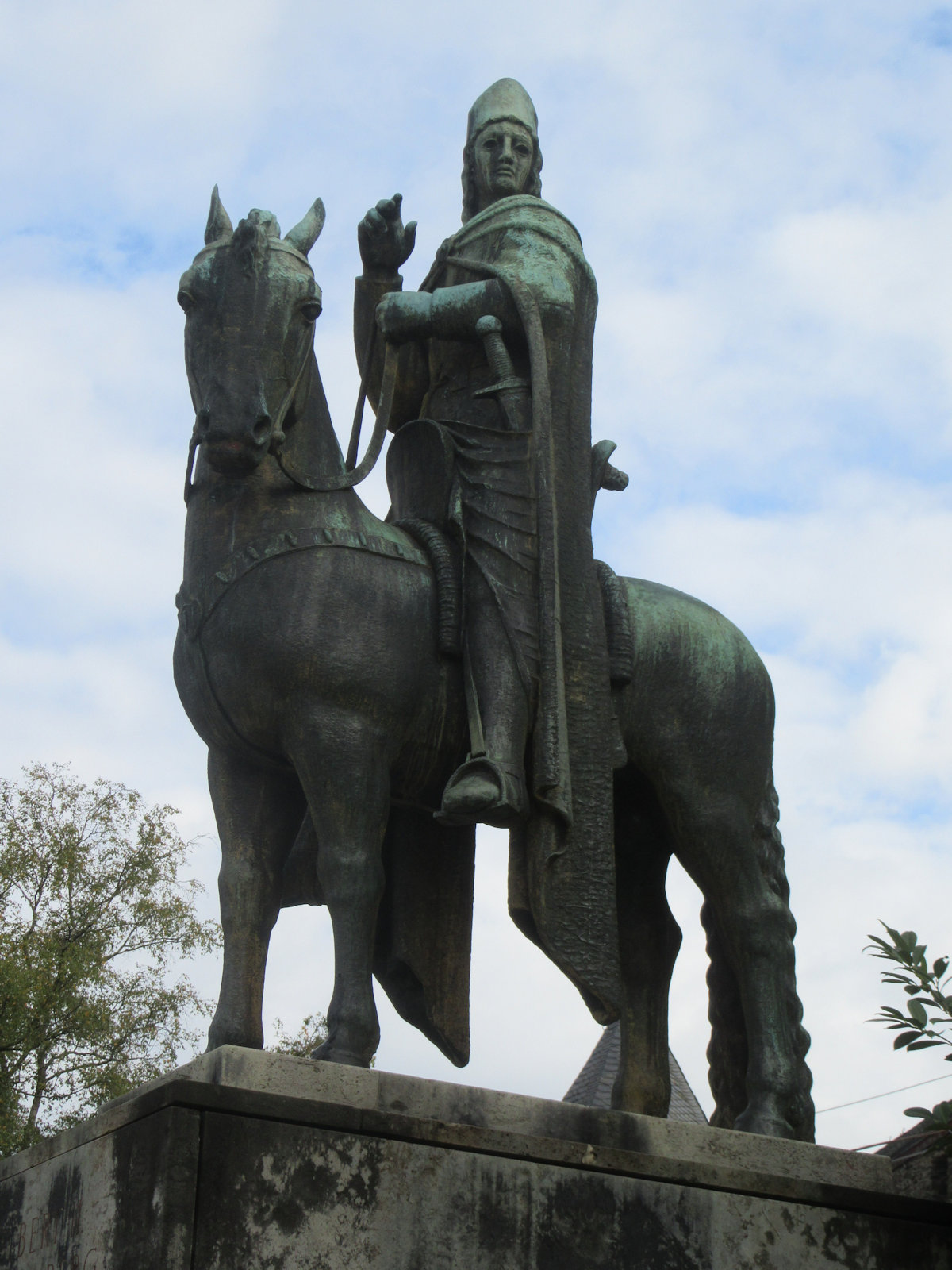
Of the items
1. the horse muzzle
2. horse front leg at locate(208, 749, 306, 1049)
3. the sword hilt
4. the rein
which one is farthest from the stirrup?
the sword hilt

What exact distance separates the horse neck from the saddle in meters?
0.32

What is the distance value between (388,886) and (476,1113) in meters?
1.42

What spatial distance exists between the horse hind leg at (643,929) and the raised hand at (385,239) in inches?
95.5

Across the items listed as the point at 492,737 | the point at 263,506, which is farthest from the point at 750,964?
the point at 263,506

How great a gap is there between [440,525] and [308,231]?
1.29m

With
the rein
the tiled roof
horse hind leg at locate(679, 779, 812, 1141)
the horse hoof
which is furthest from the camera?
the tiled roof

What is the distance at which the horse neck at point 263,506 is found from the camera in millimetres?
6340

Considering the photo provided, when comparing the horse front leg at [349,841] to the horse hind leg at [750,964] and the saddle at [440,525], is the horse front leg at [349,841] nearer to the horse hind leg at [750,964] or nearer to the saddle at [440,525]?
the saddle at [440,525]

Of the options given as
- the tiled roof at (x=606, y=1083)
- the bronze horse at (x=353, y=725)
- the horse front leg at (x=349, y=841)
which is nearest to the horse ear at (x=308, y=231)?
the bronze horse at (x=353, y=725)

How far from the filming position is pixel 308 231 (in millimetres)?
6723

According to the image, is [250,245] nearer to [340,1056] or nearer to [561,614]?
[561,614]

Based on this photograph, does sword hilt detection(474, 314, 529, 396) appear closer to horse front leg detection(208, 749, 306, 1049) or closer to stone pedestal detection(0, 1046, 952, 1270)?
horse front leg detection(208, 749, 306, 1049)

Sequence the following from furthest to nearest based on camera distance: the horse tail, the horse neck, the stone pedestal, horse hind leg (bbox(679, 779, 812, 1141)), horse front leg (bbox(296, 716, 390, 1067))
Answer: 1. the horse tail
2. horse hind leg (bbox(679, 779, 812, 1141))
3. the horse neck
4. horse front leg (bbox(296, 716, 390, 1067))
5. the stone pedestal

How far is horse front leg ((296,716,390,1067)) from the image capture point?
589 cm
